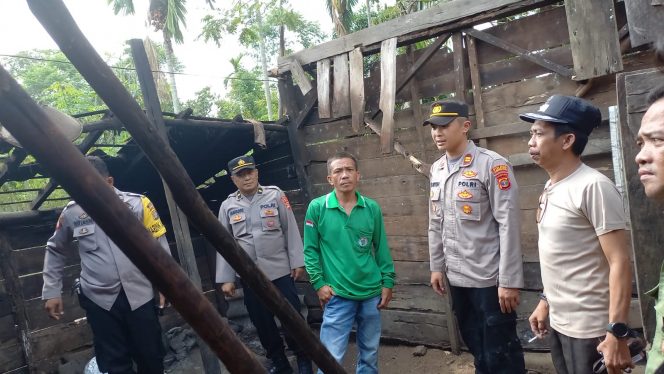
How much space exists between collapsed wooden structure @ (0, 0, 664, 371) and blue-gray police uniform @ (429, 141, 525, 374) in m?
1.17

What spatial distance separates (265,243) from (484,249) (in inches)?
76.2

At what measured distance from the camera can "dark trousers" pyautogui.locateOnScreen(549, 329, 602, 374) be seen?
1.94 metres

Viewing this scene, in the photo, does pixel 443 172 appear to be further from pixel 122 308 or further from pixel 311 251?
pixel 122 308

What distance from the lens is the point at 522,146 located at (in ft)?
12.3

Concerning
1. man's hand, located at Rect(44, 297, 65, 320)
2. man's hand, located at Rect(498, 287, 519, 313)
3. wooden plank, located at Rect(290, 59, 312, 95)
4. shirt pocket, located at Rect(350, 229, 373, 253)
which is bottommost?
man's hand, located at Rect(498, 287, 519, 313)

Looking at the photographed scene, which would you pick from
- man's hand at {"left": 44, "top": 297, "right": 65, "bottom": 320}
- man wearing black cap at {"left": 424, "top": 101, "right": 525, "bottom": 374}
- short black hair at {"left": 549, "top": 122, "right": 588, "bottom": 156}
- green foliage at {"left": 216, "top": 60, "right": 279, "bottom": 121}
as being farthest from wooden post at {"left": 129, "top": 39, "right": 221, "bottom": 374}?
green foliage at {"left": 216, "top": 60, "right": 279, "bottom": 121}

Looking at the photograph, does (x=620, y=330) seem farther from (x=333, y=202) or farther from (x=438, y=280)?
(x=333, y=202)

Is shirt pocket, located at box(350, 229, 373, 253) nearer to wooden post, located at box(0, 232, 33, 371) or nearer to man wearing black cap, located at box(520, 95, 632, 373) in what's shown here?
man wearing black cap, located at box(520, 95, 632, 373)

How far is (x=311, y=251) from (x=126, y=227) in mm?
2583

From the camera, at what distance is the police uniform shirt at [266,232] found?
392 cm

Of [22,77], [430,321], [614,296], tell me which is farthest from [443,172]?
[22,77]

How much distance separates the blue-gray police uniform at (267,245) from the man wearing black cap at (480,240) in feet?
5.05

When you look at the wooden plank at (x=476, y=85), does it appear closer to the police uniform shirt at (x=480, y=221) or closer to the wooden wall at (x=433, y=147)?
the wooden wall at (x=433, y=147)

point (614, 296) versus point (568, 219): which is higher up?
point (568, 219)
